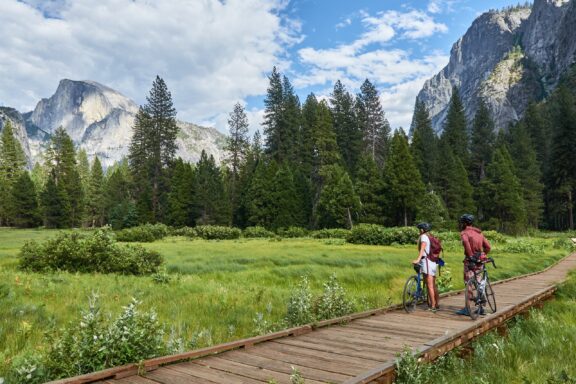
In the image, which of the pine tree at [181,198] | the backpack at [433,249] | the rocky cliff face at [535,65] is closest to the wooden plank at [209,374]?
the backpack at [433,249]

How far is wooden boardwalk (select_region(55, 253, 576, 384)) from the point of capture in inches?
199

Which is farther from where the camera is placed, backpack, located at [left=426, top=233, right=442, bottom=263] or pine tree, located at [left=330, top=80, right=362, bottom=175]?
pine tree, located at [left=330, top=80, right=362, bottom=175]

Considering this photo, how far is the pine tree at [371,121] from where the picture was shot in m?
78.2

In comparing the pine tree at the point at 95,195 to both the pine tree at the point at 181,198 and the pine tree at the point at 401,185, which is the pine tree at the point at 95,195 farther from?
the pine tree at the point at 401,185

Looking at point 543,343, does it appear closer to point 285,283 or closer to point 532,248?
point 285,283

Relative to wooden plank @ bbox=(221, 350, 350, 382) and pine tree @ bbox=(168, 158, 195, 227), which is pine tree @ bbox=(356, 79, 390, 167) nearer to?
pine tree @ bbox=(168, 158, 195, 227)

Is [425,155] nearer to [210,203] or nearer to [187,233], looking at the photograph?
[210,203]

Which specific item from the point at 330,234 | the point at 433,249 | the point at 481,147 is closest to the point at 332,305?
the point at 433,249

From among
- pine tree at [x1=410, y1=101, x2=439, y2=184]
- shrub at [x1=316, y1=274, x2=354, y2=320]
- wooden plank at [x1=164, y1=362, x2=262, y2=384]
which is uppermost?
pine tree at [x1=410, y1=101, x2=439, y2=184]

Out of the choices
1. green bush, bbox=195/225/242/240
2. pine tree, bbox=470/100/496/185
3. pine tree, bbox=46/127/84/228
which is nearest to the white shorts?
green bush, bbox=195/225/242/240

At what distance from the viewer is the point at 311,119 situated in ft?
262

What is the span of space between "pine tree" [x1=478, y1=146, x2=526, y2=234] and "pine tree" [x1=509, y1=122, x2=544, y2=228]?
436 cm

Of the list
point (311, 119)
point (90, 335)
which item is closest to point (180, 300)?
point (90, 335)

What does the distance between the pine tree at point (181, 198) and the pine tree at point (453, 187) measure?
4136cm
